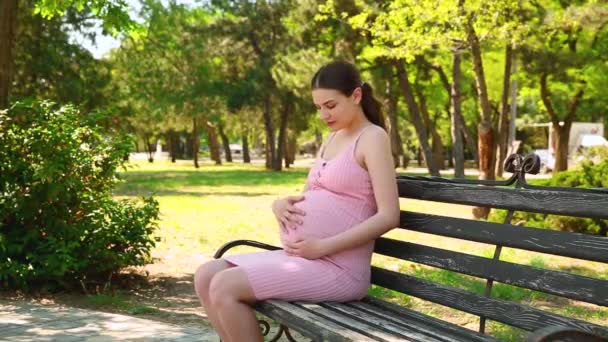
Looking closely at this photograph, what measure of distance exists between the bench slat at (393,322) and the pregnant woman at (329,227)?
100 mm

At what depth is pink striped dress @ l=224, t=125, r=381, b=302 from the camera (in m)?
3.48

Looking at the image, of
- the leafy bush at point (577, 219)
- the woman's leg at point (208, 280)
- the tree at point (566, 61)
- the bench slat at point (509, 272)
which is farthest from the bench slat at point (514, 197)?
the tree at point (566, 61)

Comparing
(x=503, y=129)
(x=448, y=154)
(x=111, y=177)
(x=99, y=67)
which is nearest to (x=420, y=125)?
(x=503, y=129)

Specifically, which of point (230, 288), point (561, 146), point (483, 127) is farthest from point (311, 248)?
point (561, 146)

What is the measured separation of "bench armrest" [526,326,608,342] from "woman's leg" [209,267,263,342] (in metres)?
1.37

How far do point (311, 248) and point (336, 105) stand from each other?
703mm

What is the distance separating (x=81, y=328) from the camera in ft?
17.2

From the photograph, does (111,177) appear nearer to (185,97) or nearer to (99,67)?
(99,67)

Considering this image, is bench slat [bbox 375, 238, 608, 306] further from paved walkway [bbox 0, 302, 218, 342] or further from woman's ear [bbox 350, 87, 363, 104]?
paved walkway [bbox 0, 302, 218, 342]

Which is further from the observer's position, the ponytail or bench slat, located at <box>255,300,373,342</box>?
the ponytail

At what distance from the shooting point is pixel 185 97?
4209cm

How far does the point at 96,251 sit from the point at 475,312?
433cm

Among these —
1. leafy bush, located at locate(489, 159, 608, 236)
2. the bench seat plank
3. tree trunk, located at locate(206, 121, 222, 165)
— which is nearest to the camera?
the bench seat plank

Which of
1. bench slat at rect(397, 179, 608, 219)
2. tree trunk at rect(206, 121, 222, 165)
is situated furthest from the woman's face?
tree trunk at rect(206, 121, 222, 165)
